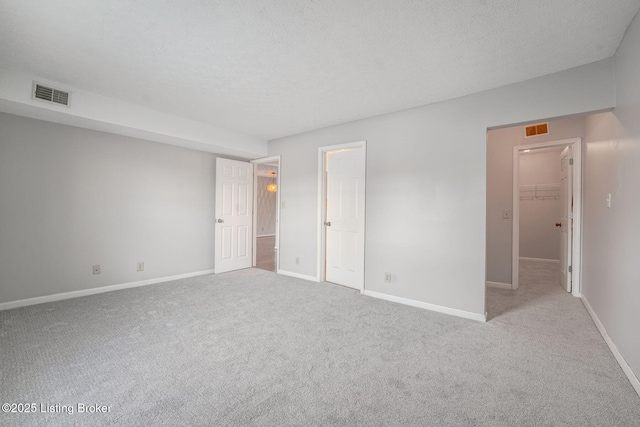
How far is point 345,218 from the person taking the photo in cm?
419

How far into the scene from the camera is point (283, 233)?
4879mm

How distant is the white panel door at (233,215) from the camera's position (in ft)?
16.3

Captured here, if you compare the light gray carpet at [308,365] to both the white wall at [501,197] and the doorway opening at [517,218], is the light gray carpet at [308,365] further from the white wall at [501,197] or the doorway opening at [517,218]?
the white wall at [501,197]

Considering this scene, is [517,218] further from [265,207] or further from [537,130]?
[265,207]

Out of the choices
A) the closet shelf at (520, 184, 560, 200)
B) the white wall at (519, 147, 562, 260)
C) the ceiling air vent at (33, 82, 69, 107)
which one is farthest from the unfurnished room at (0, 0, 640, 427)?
the closet shelf at (520, 184, 560, 200)

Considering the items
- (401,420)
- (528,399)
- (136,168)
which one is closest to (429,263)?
(528,399)

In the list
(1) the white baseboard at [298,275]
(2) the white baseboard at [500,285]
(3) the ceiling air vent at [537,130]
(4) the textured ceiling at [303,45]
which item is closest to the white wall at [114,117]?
(4) the textured ceiling at [303,45]

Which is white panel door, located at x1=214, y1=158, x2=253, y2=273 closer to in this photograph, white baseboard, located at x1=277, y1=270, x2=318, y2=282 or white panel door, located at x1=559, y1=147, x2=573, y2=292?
white baseboard, located at x1=277, y1=270, x2=318, y2=282

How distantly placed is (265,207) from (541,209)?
825cm

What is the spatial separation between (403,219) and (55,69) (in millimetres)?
4019

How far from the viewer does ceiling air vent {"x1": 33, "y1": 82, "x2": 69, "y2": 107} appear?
2762mm

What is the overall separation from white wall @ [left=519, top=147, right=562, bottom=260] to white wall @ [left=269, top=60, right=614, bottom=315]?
15.1 ft

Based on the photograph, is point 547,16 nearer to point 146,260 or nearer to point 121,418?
point 121,418

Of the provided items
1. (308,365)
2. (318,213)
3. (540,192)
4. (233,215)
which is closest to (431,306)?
(308,365)
